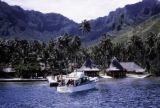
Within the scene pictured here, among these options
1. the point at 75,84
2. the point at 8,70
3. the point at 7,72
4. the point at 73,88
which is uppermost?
the point at 8,70

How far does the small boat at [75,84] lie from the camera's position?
373 ft

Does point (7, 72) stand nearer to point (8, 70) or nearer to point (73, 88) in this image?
point (8, 70)

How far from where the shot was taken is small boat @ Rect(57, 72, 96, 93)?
113562 millimetres

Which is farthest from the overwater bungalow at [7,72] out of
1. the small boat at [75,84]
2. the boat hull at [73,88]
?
the boat hull at [73,88]

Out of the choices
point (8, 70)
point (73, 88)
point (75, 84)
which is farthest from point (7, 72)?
point (73, 88)

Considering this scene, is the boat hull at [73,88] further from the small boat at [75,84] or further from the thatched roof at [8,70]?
the thatched roof at [8,70]

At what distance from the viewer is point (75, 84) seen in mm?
116062

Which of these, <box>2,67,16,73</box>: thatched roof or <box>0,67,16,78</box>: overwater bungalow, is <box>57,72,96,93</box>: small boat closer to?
<box>2,67,16,73</box>: thatched roof

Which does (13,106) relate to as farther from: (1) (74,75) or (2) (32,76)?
(2) (32,76)

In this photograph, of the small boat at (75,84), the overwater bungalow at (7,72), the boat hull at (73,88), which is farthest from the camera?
the overwater bungalow at (7,72)

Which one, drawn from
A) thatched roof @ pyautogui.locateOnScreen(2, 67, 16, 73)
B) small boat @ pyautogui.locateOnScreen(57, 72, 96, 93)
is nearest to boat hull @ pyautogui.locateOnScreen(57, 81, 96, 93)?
small boat @ pyautogui.locateOnScreen(57, 72, 96, 93)

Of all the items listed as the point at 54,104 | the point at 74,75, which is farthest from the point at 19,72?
the point at 54,104

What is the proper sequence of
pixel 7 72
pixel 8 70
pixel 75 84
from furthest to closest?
pixel 7 72
pixel 8 70
pixel 75 84

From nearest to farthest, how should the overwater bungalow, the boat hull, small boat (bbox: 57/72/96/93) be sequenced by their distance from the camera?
the boat hull → small boat (bbox: 57/72/96/93) → the overwater bungalow
